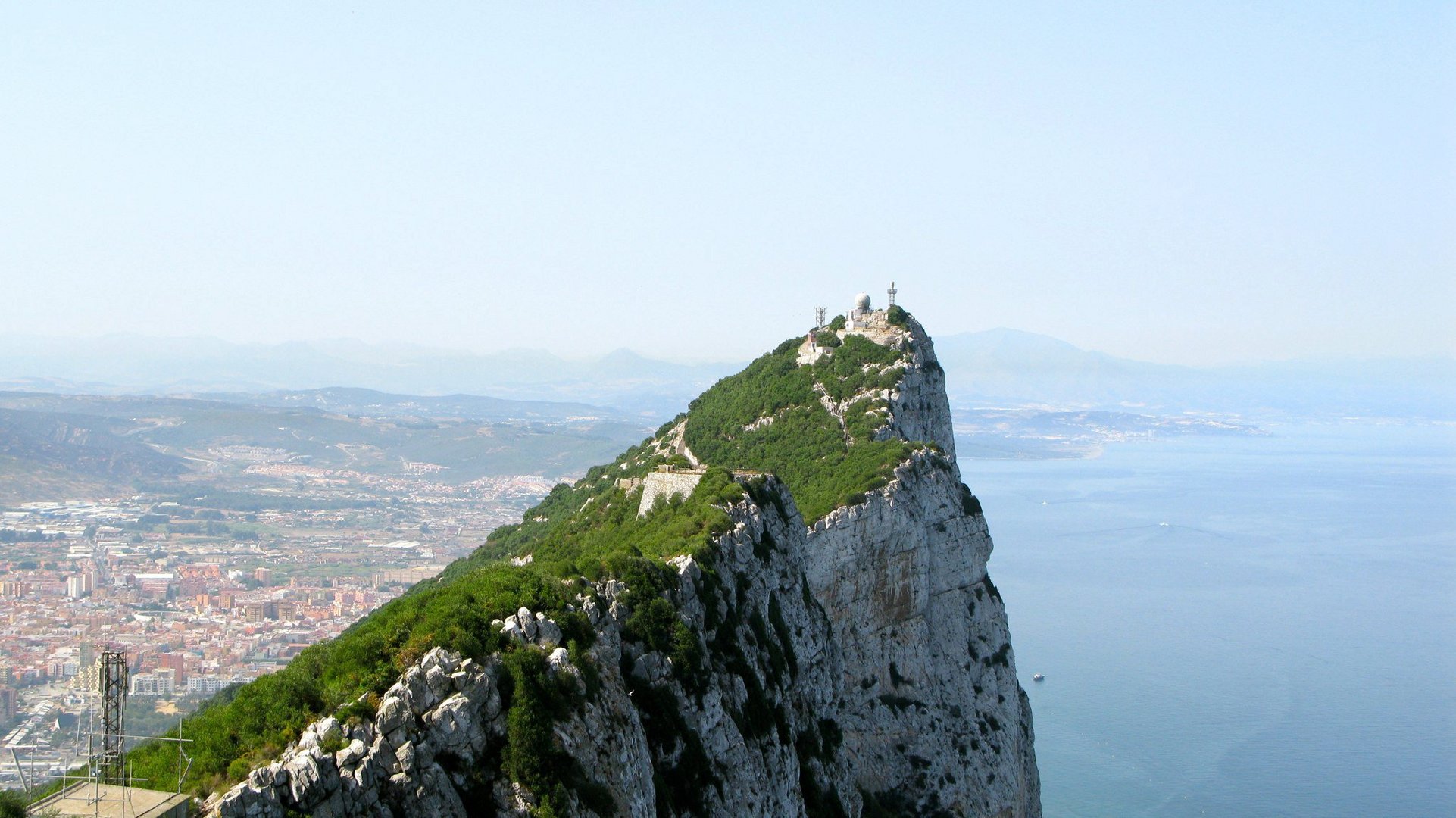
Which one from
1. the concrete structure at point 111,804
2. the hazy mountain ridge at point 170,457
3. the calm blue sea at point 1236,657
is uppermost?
the concrete structure at point 111,804

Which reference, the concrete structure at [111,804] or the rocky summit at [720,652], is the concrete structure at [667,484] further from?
the concrete structure at [111,804]

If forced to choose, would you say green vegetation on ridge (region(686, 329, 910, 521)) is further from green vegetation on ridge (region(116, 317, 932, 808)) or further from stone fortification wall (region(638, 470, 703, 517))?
stone fortification wall (region(638, 470, 703, 517))

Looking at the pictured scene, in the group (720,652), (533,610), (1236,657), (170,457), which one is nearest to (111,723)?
(533,610)

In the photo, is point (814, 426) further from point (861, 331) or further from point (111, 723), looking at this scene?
point (111, 723)

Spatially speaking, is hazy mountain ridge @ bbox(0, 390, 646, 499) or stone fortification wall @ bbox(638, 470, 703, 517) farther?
hazy mountain ridge @ bbox(0, 390, 646, 499)

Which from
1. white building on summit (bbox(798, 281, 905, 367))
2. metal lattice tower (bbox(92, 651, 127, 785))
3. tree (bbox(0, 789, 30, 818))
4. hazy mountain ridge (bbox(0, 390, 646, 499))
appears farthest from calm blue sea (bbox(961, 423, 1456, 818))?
hazy mountain ridge (bbox(0, 390, 646, 499))

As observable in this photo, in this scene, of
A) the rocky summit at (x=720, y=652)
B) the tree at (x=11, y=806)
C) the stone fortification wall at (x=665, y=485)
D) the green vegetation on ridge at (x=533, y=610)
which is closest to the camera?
the tree at (x=11, y=806)

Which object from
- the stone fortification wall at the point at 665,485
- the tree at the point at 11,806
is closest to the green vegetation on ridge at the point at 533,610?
the stone fortification wall at the point at 665,485
